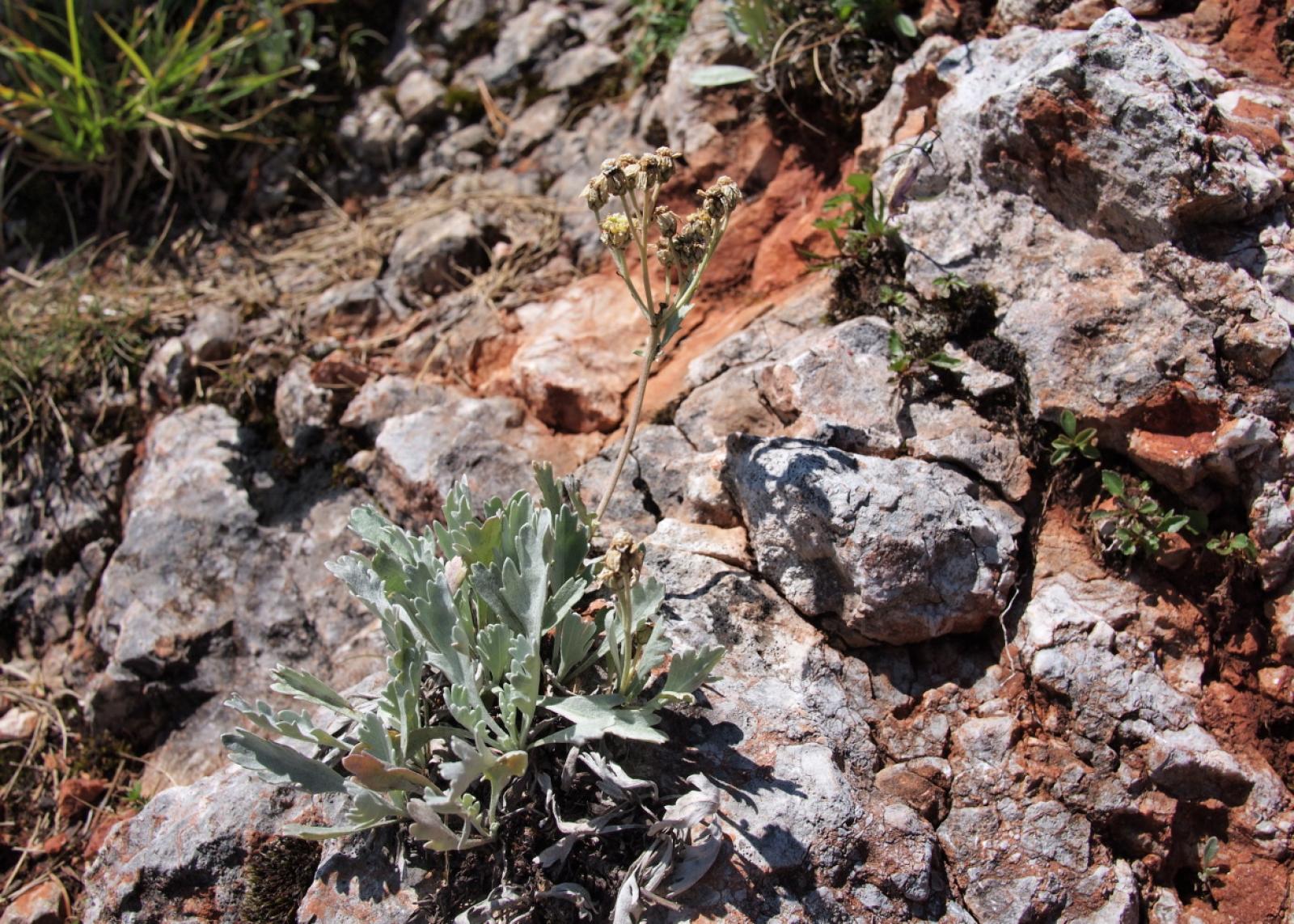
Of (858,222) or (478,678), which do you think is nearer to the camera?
(478,678)

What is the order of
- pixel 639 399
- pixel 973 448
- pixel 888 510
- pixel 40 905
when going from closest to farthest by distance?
pixel 888 510 < pixel 639 399 < pixel 973 448 < pixel 40 905

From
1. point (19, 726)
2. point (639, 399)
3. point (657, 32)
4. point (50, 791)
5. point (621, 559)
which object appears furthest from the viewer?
point (657, 32)

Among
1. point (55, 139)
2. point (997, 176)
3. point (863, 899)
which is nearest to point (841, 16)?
point (997, 176)

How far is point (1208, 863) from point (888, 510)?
4.54 ft

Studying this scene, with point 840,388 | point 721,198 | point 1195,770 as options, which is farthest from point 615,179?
point 1195,770

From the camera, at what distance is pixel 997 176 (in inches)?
142

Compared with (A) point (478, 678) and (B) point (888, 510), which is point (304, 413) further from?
(B) point (888, 510)

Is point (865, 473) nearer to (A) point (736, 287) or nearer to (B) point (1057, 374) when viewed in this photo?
(B) point (1057, 374)

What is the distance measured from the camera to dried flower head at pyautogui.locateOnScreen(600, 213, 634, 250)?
3.01 m

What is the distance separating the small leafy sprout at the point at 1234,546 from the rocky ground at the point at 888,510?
0.04 meters

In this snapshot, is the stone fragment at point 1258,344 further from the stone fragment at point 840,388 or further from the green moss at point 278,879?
the green moss at point 278,879

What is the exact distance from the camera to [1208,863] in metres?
2.81

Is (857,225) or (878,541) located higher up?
(857,225)

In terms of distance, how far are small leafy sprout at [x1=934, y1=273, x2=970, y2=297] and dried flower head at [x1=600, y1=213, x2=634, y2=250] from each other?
1.25 m
